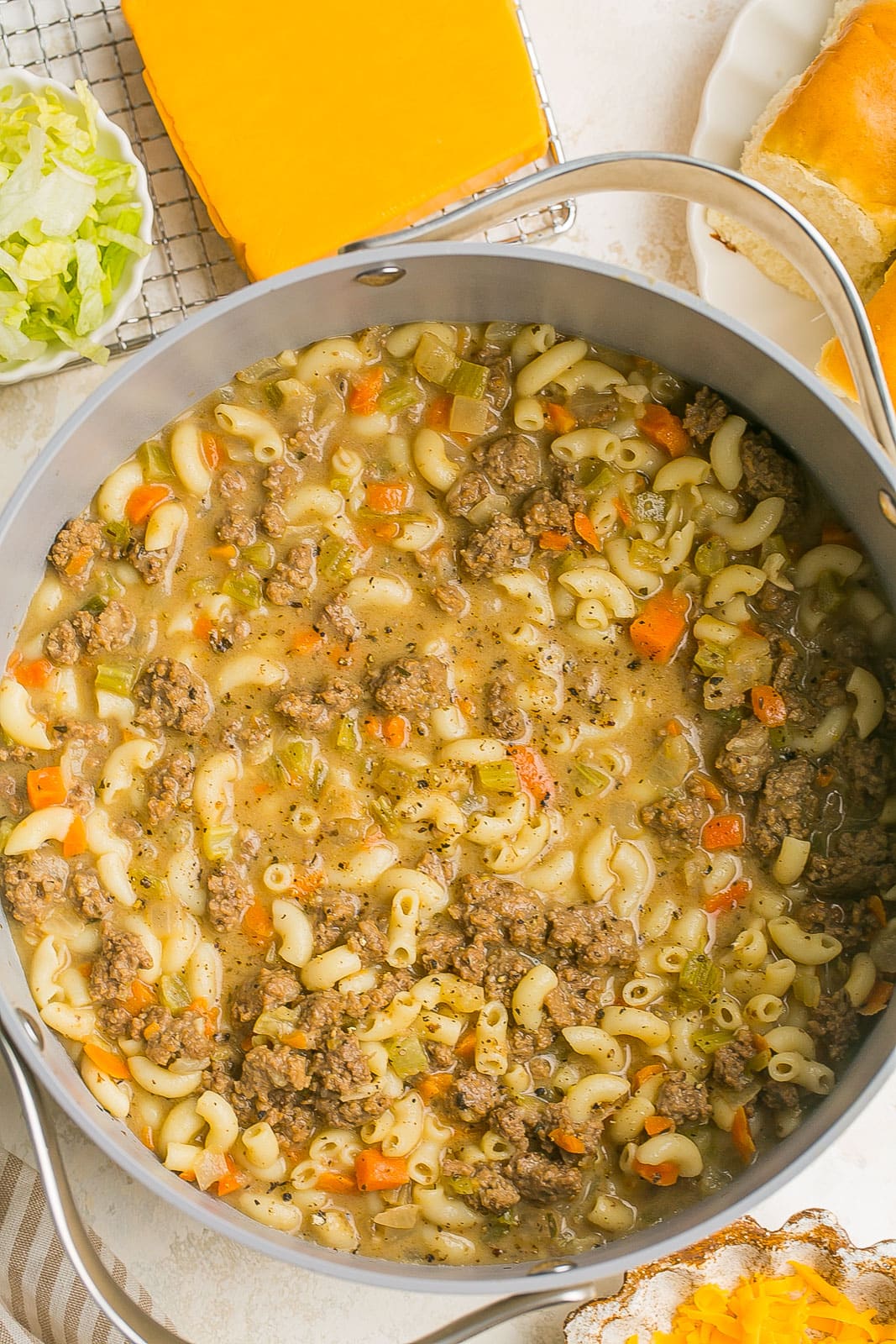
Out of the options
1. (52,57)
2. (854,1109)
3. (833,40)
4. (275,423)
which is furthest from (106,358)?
(854,1109)

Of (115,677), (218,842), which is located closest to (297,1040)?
(218,842)

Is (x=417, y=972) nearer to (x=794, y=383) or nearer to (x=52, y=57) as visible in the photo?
(x=794, y=383)

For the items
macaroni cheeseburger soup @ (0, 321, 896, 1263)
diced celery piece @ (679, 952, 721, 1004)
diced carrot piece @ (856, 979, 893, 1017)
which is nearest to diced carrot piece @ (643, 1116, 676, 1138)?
macaroni cheeseburger soup @ (0, 321, 896, 1263)

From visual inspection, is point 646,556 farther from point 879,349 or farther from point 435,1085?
point 435,1085

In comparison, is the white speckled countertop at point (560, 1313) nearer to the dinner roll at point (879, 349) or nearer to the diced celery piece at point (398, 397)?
the dinner roll at point (879, 349)

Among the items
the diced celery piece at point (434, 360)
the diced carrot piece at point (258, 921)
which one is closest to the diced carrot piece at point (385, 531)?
the diced celery piece at point (434, 360)

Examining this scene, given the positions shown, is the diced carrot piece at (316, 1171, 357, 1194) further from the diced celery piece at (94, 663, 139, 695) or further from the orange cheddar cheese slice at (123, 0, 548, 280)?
the orange cheddar cheese slice at (123, 0, 548, 280)
